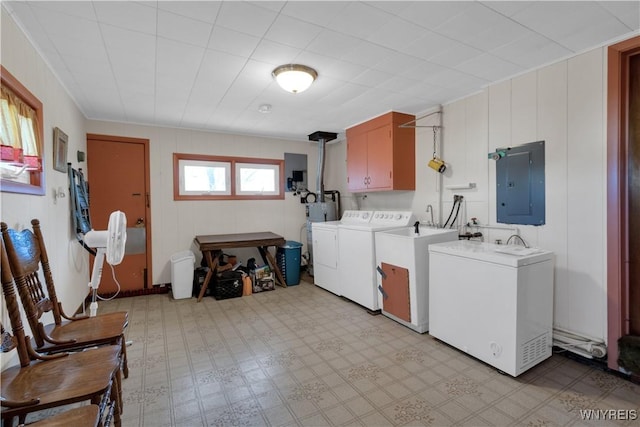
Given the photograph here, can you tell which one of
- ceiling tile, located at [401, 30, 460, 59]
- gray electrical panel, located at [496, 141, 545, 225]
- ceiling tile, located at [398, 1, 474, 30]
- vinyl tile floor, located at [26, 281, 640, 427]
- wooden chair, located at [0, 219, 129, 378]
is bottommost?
vinyl tile floor, located at [26, 281, 640, 427]

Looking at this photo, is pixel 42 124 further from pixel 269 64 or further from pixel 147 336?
pixel 147 336

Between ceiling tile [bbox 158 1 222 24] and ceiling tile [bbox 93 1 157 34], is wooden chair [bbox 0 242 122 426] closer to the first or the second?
ceiling tile [bbox 93 1 157 34]

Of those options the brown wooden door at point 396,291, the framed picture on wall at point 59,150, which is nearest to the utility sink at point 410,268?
the brown wooden door at point 396,291

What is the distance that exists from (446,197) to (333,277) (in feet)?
5.84

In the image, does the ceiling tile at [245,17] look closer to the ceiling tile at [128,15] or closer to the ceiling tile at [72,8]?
the ceiling tile at [128,15]

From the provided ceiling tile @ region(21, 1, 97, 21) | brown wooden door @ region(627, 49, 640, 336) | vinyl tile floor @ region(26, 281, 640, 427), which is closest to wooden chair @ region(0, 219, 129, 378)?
vinyl tile floor @ region(26, 281, 640, 427)

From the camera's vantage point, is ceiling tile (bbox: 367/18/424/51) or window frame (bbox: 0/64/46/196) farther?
ceiling tile (bbox: 367/18/424/51)

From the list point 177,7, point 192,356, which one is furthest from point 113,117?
point 192,356

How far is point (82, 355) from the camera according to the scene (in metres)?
1.55

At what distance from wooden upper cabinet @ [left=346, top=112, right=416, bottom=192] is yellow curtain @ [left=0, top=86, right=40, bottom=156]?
10.9ft

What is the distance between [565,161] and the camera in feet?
7.99

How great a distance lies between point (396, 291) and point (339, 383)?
1.24 meters

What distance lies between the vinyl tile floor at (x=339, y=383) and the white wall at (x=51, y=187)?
0.87 meters

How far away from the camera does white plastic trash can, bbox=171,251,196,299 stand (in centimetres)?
402
